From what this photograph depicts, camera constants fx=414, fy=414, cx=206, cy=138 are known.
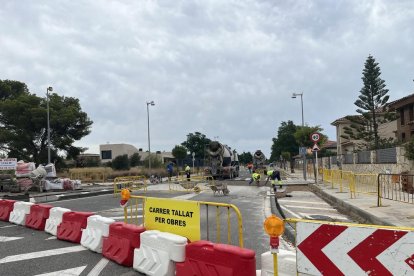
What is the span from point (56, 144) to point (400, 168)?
1684 inches

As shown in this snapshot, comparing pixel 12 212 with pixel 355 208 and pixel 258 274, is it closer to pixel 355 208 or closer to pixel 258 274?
pixel 258 274

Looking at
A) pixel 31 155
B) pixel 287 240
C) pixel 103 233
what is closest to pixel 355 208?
pixel 287 240

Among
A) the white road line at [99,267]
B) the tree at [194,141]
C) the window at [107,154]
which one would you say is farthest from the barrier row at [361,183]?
the tree at [194,141]

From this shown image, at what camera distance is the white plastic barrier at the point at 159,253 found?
5.73 m

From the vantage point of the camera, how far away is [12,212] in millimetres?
11469

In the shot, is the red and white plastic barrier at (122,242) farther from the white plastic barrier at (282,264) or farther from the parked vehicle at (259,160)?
the parked vehicle at (259,160)

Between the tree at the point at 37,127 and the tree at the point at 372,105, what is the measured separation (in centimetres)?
3447

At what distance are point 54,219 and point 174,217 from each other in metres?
4.12

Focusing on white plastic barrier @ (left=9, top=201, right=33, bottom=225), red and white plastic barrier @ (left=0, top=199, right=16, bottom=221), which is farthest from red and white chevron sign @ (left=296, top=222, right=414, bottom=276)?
red and white plastic barrier @ (left=0, top=199, right=16, bottom=221)

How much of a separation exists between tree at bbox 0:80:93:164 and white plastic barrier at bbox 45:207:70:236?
4360 cm

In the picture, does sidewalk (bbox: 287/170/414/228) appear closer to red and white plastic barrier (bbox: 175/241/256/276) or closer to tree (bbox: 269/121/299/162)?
red and white plastic barrier (bbox: 175/241/256/276)

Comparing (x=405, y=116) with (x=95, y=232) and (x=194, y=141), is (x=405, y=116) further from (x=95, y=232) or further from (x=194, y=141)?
(x=194, y=141)

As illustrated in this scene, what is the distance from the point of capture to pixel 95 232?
771 centimetres

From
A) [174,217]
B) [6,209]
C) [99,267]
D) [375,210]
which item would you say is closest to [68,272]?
[99,267]
